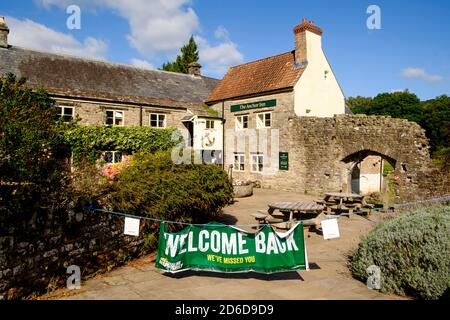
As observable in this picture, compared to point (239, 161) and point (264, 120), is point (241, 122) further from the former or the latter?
point (239, 161)

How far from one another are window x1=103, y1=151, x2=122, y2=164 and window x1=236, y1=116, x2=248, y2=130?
8.59 m

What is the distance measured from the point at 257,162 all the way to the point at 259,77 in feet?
20.2

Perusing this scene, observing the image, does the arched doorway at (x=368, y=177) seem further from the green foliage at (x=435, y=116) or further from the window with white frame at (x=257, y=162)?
the green foliage at (x=435, y=116)

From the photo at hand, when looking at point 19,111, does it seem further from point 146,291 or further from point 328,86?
point 328,86

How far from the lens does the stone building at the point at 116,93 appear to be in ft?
66.5

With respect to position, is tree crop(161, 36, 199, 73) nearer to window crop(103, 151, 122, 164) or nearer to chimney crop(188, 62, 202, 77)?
chimney crop(188, 62, 202, 77)

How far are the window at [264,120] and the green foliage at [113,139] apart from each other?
6183 millimetres

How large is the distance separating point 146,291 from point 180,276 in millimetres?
1004

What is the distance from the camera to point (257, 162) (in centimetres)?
2344

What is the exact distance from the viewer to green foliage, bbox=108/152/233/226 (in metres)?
8.47

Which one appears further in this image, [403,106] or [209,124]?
[403,106]

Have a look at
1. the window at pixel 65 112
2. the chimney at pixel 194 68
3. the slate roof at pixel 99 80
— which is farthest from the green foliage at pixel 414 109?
the window at pixel 65 112
